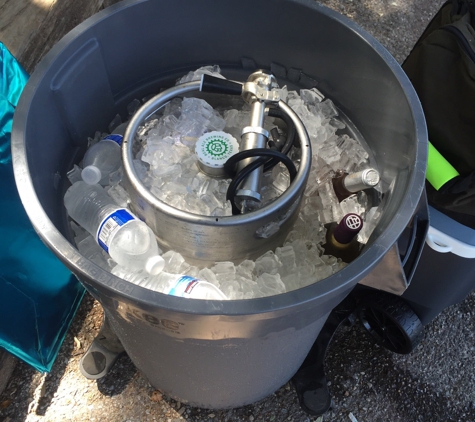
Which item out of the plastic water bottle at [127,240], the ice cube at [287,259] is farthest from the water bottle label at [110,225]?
the ice cube at [287,259]

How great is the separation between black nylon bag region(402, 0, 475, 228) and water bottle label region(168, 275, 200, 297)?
0.77 m

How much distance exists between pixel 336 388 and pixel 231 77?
1185 mm

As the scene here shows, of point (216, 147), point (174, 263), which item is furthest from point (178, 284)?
point (216, 147)

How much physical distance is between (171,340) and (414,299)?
1.01m

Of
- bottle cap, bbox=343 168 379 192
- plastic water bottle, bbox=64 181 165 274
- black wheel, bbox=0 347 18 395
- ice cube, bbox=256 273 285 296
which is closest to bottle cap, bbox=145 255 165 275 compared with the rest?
plastic water bottle, bbox=64 181 165 274

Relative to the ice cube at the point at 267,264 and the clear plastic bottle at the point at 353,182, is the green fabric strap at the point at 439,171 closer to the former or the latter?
the clear plastic bottle at the point at 353,182

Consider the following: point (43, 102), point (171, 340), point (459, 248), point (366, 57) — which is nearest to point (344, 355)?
point (459, 248)

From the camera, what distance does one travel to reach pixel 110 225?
1004 millimetres

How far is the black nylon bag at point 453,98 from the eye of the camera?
125 centimetres

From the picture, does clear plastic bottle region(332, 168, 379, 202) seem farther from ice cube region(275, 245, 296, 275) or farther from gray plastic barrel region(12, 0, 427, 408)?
ice cube region(275, 245, 296, 275)

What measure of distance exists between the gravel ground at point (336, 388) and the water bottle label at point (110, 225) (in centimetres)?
87

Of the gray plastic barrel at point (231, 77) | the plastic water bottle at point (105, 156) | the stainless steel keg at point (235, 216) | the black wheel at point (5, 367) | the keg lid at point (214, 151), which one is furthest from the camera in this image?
the black wheel at point (5, 367)

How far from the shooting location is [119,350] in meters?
1.67

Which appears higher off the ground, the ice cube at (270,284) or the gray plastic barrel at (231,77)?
the gray plastic barrel at (231,77)
